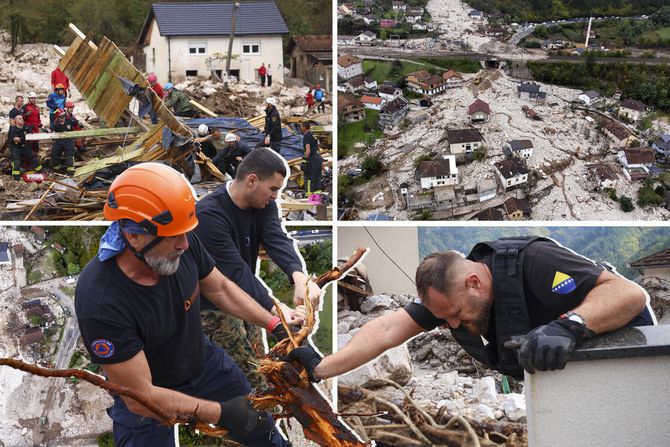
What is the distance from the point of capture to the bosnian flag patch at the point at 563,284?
134 inches

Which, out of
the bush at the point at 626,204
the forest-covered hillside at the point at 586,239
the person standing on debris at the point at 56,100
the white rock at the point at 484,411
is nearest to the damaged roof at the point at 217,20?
the person standing on debris at the point at 56,100

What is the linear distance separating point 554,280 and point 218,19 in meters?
5.70

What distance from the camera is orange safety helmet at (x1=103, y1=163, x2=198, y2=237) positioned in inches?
140

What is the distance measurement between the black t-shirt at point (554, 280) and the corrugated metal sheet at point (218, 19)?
5409 mm

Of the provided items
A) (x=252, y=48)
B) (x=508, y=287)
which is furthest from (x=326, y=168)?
(x=508, y=287)

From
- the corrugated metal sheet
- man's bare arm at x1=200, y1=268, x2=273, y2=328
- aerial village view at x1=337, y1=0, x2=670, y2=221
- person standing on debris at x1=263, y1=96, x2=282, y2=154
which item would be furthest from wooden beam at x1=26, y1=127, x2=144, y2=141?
man's bare arm at x1=200, y1=268, x2=273, y2=328

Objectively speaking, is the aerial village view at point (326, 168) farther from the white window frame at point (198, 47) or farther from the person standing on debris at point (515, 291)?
the person standing on debris at point (515, 291)


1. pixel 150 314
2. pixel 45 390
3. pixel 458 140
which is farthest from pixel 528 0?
pixel 150 314

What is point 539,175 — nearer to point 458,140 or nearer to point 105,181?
point 458,140

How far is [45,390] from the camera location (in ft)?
25.1

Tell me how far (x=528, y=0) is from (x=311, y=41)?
231 cm

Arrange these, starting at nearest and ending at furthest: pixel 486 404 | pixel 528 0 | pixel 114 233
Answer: pixel 114 233 → pixel 486 404 → pixel 528 0

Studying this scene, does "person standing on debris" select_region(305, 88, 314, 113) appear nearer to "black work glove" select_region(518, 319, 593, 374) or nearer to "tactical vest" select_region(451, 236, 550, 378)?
"tactical vest" select_region(451, 236, 550, 378)

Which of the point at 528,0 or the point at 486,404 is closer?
the point at 486,404
